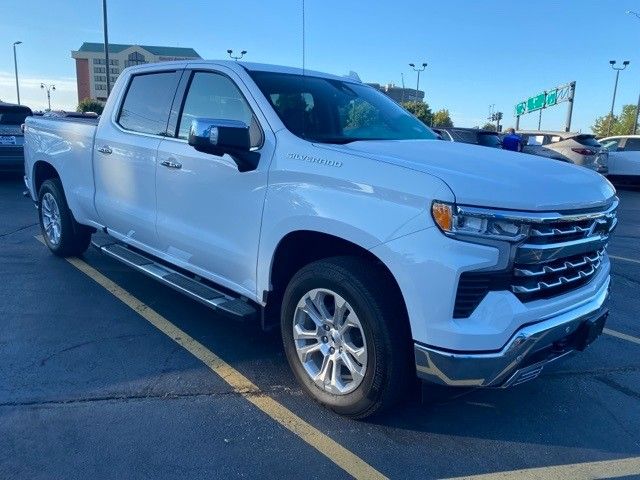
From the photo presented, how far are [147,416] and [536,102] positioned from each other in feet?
131

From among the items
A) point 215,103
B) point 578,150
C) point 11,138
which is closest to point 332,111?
point 215,103

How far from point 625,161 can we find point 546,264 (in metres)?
17.1

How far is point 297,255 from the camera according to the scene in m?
3.51

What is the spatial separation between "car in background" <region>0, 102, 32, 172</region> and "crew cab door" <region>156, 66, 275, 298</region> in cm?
931

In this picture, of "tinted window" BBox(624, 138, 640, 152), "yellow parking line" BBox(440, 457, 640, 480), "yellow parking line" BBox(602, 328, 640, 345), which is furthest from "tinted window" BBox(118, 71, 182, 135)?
"tinted window" BBox(624, 138, 640, 152)

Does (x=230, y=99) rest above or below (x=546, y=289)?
above

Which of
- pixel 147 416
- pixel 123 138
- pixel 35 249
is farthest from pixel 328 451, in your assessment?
pixel 35 249

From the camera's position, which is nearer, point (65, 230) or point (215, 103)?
point (215, 103)

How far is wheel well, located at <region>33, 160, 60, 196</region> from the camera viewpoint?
20.7ft

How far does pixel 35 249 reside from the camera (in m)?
6.86

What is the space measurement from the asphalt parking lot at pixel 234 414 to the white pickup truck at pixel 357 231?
1.06 ft

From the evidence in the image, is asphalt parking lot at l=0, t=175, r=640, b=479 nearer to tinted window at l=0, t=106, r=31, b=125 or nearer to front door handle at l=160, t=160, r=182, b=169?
front door handle at l=160, t=160, r=182, b=169

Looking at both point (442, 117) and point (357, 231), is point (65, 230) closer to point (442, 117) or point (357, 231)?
point (357, 231)

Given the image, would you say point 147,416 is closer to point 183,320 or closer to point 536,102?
point 183,320
